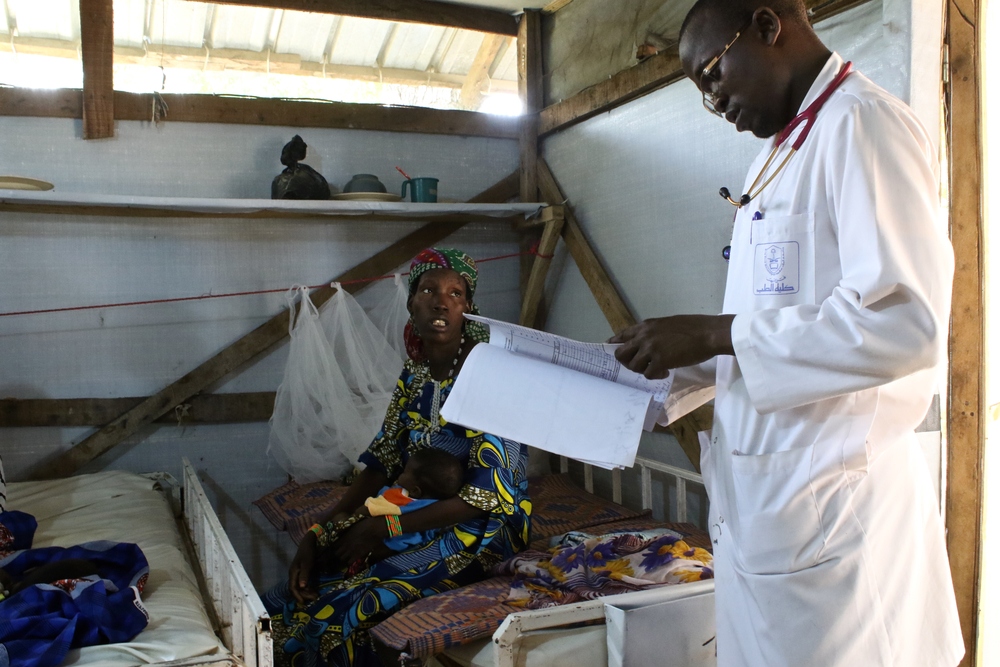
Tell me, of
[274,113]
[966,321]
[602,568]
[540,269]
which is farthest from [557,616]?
[274,113]

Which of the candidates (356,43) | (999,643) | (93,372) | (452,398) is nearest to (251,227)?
(93,372)

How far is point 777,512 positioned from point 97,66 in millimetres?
3875

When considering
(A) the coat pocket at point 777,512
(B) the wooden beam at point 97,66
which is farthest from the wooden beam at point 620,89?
(B) the wooden beam at point 97,66

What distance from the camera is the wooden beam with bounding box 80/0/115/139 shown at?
11.7 feet

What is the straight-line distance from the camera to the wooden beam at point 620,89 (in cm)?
324

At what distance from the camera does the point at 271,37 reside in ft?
15.9

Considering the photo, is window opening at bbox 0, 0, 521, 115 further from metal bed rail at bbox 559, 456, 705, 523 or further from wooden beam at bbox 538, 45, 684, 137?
metal bed rail at bbox 559, 456, 705, 523

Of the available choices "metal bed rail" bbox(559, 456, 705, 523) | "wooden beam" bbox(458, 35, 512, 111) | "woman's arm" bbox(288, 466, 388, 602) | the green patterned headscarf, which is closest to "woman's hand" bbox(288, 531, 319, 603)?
"woman's arm" bbox(288, 466, 388, 602)

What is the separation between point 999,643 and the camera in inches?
85.3

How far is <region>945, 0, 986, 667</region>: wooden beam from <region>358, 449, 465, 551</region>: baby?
1.47 metres

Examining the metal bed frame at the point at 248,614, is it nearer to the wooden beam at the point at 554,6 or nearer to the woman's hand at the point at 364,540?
the woman's hand at the point at 364,540

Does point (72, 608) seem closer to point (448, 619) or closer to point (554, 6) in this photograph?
point (448, 619)

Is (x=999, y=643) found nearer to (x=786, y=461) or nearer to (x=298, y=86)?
(x=786, y=461)

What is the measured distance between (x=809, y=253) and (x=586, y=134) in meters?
2.98
